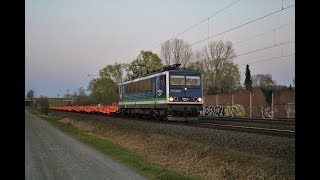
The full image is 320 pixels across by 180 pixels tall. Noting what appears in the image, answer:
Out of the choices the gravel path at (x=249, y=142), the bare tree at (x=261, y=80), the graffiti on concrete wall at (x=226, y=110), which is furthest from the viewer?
the bare tree at (x=261, y=80)

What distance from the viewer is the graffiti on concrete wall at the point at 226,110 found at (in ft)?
143

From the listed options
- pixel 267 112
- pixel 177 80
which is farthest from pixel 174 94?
pixel 267 112

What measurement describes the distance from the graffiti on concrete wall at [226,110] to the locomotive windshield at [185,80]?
52.1ft

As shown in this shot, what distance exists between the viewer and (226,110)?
150ft

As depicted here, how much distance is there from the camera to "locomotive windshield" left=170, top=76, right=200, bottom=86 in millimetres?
28031

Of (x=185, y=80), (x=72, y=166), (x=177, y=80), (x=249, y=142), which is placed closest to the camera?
(x=72, y=166)

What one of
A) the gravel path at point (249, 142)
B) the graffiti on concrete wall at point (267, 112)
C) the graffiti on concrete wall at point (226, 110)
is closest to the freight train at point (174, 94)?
the gravel path at point (249, 142)

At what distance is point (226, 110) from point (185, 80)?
18.3m

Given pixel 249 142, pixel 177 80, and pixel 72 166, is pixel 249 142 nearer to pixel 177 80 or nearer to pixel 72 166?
pixel 72 166

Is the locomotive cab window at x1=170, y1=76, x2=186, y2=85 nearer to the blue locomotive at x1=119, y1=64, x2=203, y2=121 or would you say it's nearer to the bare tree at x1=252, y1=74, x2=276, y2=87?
the blue locomotive at x1=119, y1=64, x2=203, y2=121

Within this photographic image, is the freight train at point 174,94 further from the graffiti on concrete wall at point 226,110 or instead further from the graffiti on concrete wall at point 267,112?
the graffiti on concrete wall at point 226,110
